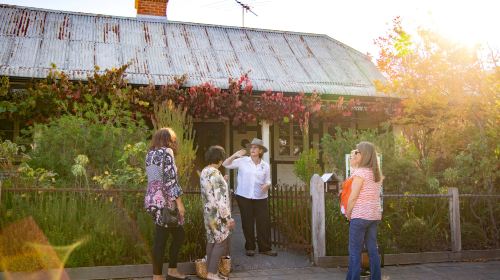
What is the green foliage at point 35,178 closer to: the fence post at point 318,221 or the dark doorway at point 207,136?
the fence post at point 318,221

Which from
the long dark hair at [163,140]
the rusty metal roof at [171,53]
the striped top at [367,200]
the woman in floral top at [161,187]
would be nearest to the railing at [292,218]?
the striped top at [367,200]

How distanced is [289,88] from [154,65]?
11.1 feet

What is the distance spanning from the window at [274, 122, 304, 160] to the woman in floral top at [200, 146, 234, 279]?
8487 millimetres

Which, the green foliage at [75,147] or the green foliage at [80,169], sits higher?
the green foliage at [75,147]

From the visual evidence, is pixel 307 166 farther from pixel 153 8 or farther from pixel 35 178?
pixel 153 8

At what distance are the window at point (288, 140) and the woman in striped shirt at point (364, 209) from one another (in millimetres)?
8936

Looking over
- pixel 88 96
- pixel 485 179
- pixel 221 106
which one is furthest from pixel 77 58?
pixel 485 179

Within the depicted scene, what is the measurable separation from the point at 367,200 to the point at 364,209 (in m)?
0.09

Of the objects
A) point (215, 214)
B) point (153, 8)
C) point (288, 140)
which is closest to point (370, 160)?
point (215, 214)

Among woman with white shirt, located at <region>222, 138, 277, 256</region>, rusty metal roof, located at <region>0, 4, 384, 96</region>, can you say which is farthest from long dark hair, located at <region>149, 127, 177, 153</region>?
rusty metal roof, located at <region>0, 4, 384, 96</region>

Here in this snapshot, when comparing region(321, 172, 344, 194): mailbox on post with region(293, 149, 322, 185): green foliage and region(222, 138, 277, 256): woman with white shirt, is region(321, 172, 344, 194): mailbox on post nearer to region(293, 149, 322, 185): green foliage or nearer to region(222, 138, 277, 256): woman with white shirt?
region(222, 138, 277, 256): woman with white shirt

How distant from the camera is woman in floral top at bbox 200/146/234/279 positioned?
5.30 metres

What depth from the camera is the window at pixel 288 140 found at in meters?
13.8

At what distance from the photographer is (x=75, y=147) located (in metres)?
7.46
